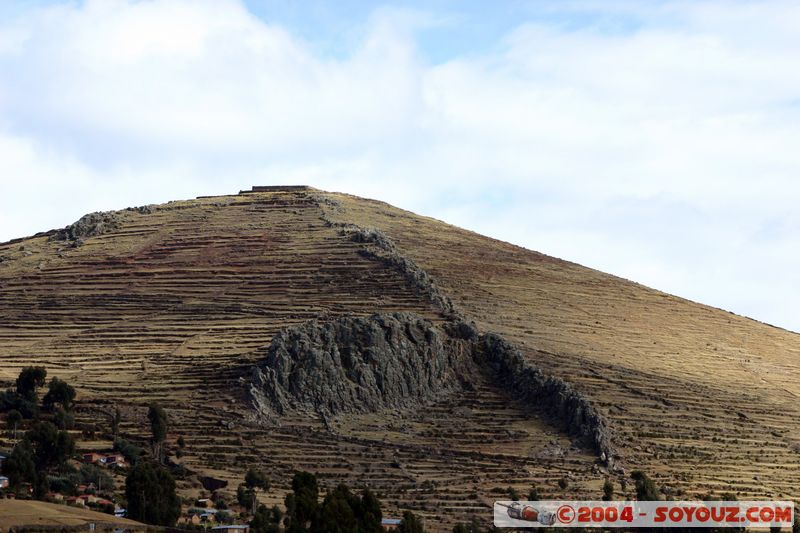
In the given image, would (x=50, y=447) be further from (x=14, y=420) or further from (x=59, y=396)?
(x=59, y=396)

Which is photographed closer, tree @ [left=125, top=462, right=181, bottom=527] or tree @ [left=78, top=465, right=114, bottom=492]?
tree @ [left=125, top=462, right=181, bottom=527]

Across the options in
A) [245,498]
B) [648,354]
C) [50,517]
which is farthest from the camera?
[648,354]

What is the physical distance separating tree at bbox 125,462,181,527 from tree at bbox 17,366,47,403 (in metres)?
21.5

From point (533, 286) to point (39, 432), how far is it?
51.4 metres

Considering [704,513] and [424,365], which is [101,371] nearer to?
[424,365]

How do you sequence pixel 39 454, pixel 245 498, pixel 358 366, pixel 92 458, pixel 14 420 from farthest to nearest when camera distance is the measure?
pixel 358 366, pixel 14 420, pixel 92 458, pixel 39 454, pixel 245 498

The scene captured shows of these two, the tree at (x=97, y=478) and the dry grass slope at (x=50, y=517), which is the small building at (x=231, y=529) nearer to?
the dry grass slope at (x=50, y=517)

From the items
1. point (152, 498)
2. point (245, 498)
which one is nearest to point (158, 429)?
point (245, 498)

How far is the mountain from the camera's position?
315 feet

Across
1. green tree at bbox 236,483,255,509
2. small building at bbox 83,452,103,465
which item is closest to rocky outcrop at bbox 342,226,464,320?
small building at bbox 83,452,103,465

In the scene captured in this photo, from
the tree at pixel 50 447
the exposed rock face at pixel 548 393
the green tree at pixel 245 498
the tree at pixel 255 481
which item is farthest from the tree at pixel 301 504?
the exposed rock face at pixel 548 393

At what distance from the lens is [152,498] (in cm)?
7875

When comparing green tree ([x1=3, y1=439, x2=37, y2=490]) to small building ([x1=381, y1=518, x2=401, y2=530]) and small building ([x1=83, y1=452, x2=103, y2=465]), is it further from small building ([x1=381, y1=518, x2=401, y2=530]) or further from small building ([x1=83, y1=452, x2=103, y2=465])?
small building ([x1=381, y1=518, x2=401, y2=530])

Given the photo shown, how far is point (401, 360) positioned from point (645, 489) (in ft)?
75.1
